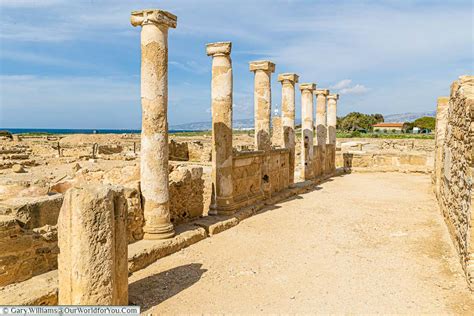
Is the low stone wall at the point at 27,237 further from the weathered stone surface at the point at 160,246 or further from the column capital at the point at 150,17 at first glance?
the column capital at the point at 150,17

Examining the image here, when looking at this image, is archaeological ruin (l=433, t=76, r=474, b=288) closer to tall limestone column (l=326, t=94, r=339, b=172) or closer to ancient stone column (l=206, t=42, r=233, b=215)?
ancient stone column (l=206, t=42, r=233, b=215)

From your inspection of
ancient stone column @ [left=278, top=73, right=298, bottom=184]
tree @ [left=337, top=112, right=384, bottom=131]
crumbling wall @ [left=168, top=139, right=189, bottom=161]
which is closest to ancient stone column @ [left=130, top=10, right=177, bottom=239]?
ancient stone column @ [left=278, top=73, right=298, bottom=184]

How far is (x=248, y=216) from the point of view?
9750 millimetres

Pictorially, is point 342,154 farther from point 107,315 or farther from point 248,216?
point 107,315

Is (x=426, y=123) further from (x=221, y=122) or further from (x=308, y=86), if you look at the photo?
(x=221, y=122)

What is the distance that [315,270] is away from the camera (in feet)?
19.8

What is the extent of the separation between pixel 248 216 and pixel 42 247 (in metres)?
5.46

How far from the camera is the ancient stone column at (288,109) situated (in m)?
13.9

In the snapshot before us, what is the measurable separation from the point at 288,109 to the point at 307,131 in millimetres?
2555

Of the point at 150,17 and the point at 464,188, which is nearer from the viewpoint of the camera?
the point at 464,188

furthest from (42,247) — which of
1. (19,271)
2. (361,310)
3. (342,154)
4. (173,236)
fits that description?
(342,154)

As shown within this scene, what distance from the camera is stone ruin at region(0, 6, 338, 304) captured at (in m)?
4.09

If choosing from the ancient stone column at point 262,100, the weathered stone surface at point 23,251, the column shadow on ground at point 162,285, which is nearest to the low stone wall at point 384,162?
the ancient stone column at point 262,100

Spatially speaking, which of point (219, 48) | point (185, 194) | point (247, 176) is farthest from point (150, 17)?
point (247, 176)
